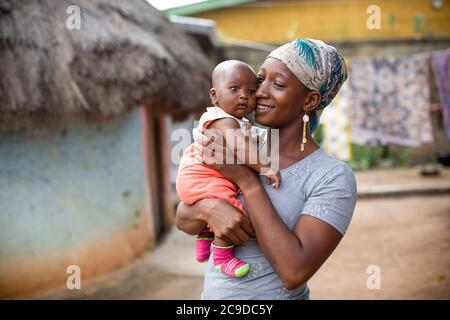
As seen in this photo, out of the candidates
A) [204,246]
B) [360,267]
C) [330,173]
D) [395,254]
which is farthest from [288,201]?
[395,254]

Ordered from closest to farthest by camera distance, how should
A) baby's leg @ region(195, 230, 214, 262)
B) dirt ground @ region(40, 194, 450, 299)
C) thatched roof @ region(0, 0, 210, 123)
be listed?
baby's leg @ region(195, 230, 214, 262), thatched roof @ region(0, 0, 210, 123), dirt ground @ region(40, 194, 450, 299)

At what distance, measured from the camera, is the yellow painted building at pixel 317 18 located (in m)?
14.6

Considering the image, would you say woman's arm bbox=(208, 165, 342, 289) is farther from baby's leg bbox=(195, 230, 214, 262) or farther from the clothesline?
the clothesline

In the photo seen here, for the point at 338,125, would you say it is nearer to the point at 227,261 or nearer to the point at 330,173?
the point at 330,173

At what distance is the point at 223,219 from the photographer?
1.62 m

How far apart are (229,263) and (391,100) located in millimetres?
10826

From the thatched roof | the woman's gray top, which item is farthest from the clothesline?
the woman's gray top

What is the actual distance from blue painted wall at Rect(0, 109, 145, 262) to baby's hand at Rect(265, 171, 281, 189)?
3.70 metres

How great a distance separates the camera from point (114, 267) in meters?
5.84

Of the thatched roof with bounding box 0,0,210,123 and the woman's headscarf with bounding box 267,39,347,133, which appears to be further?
the thatched roof with bounding box 0,0,210,123

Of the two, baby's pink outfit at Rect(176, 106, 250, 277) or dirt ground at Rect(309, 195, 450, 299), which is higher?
baby's pink outfit at Rect(176, 106, 250, 277)

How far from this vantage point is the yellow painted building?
14625mm

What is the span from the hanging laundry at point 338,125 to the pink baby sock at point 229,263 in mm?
10275
